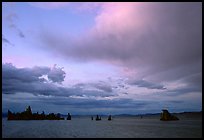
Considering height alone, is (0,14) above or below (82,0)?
below

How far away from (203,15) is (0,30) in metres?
11.5

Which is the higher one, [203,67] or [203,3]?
[203,3]

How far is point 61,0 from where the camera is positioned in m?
13.0

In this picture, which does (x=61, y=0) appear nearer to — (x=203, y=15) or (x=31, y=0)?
(x=31, y=0)

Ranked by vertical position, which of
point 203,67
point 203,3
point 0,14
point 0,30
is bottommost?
point 203,67

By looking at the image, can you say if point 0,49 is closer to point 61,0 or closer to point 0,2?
point 0,2

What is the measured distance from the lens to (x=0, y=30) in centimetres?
1289

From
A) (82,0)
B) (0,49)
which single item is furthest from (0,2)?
(82,0)

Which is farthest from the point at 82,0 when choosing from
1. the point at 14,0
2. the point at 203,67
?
the point at 203,67

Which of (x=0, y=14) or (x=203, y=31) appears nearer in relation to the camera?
(x=0, y=14)

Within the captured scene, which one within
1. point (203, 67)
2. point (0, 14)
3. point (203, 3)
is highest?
point (203, 3)

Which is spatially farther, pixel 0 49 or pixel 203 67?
pixel 203 67

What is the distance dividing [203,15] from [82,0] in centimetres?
709

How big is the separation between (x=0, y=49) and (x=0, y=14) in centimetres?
192
